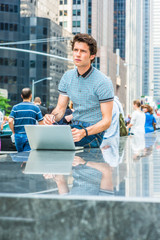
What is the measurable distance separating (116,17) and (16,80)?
8383 centimetres

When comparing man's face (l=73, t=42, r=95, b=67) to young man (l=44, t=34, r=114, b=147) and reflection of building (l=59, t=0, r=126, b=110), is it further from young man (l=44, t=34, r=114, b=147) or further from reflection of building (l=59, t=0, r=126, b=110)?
reflection of building (l=59, t=0, r=126, b=110)

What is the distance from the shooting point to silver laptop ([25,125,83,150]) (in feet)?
11.2

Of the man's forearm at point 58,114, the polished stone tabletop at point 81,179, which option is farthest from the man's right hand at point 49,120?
the polished stone tabletop at point 81,179

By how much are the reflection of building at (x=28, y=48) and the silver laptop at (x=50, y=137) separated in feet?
229

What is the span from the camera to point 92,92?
4207 mm

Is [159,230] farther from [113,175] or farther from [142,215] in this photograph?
[113,175]

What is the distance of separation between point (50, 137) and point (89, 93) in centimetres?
83

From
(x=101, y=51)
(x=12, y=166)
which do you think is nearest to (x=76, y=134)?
(x=12, y=166)

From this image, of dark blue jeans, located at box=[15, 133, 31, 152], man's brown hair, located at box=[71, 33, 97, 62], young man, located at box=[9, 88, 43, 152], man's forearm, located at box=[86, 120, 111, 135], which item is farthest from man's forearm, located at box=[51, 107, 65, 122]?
young man, located at box=[9, 88, 43, 152]

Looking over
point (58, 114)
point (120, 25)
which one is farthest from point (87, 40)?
point (120, 25)

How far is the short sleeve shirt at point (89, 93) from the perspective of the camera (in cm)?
418

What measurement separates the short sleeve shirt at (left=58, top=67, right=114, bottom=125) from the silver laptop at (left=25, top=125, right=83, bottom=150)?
0.63m

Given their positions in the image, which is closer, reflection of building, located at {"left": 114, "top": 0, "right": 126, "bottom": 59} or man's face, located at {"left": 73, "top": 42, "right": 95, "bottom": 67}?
man's face, located at {"left": 73, "top": 42, "right": 95, "bottom": 67}

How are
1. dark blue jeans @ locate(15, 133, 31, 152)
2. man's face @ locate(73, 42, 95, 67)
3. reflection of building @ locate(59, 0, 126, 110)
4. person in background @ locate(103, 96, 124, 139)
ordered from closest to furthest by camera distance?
1. man's face @ locate(73, 42, 95, 67)
2. dark blue jeans @ locate(15, 133, 31, 152)
3. person in background @ locate(103, 96, 124, 139)
4. reflection of building @ locate(59, 0, 126, 110)
